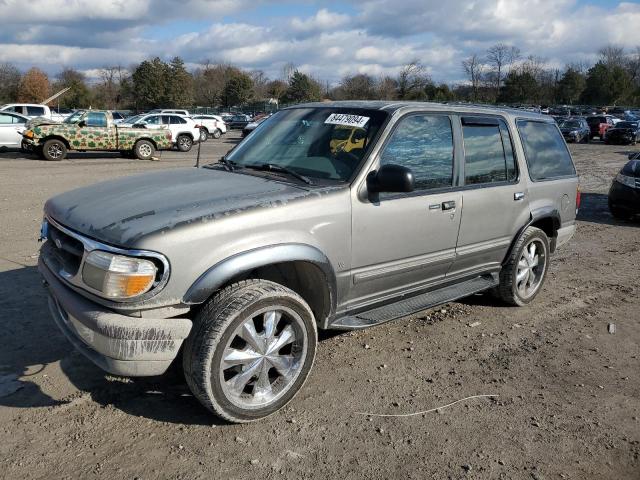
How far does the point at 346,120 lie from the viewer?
4.18 meters

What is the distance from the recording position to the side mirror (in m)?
3.60

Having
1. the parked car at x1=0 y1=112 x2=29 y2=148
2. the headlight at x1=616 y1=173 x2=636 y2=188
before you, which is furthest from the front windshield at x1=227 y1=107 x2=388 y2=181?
the parked car at x1=0 y1=112 x2=29 y2=148

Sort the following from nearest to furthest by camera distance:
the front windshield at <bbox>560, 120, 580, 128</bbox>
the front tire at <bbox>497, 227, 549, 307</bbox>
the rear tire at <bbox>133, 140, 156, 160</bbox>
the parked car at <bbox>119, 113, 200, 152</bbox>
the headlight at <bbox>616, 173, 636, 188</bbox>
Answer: the front tire at <bbox>497, 227, 549, 307</bbox>, the headlight at <bbox>616, 173, 636, 188</bbox>, the rear tire at <bbox>133, 140, 156, 160</bbox>, the parked car at <bbox>119, 113, 200, 152</bbox>, the front windshield at <bbox>560, 120, 580, 128</bbox>

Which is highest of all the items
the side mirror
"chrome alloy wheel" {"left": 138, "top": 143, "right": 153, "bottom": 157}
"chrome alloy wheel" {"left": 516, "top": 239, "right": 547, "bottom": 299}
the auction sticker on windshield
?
the auction sticker on windshield

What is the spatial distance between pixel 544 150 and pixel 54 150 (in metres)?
16.6

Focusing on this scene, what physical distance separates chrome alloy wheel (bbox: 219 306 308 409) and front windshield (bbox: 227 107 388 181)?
3.50ft

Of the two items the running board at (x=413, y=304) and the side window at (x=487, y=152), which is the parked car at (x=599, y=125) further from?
the running board at (x=413, y=304)

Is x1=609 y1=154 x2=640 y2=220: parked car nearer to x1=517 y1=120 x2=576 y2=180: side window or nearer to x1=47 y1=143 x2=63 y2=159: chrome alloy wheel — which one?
x1=517 y1=120 x2=576 y2=180: side window

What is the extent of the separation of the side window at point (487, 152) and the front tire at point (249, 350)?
79.0 inches

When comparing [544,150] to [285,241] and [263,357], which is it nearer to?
[285,241]

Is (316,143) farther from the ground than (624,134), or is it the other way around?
A: (316,143)

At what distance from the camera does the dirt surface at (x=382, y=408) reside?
3.04 meters

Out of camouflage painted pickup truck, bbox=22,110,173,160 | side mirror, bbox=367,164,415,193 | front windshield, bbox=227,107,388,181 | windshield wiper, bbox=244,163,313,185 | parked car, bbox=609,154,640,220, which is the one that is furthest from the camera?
camouflage painted pickup truck, bbox=22,110,173,160

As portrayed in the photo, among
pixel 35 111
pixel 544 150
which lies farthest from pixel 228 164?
pixel 35 111
